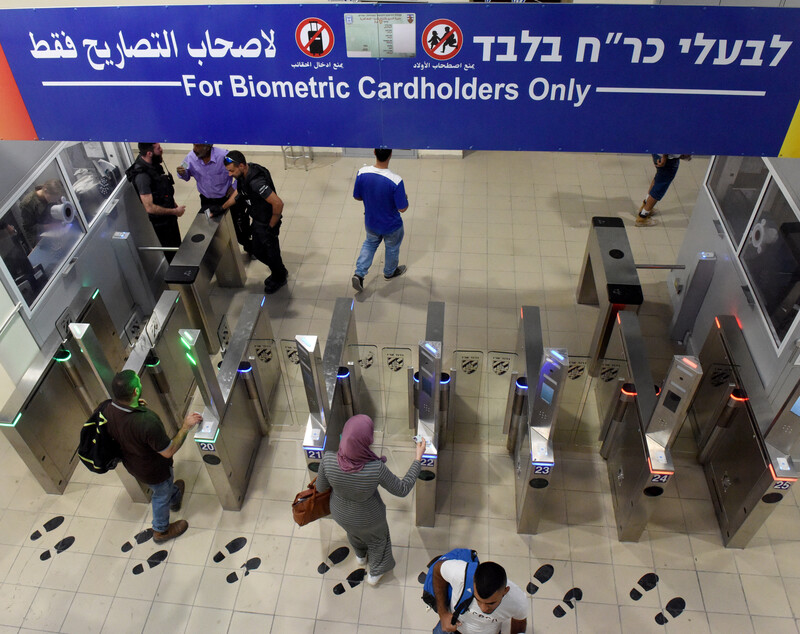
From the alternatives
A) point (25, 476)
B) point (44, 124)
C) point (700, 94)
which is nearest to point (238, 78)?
point (44, 124)

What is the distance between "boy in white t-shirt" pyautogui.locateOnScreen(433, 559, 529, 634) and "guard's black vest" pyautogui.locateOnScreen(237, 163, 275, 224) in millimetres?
3858

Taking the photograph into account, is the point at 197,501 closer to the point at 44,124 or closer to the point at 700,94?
the point at 44,124

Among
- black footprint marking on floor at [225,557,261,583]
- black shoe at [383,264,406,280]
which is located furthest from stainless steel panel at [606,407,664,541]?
black shoe at [383,264,406,280]

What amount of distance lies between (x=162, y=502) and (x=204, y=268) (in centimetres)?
216

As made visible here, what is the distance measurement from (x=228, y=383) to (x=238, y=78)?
2260 mm

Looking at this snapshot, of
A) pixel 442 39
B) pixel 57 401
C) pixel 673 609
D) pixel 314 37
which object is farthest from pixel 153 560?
pixel 442 39

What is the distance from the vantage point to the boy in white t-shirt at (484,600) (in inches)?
113

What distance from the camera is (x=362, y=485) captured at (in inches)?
137

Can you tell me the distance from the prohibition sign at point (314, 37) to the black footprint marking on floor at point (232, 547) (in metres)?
3.30

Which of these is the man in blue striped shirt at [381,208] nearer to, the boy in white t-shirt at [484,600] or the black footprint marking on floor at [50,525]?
the black footprint marking on floor at [50,525]

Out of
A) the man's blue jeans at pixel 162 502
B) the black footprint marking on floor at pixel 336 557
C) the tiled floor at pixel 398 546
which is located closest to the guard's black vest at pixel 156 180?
the tiled floor at pixel 398 546

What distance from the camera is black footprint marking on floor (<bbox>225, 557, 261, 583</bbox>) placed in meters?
4.34

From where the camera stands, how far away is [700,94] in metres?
2.83

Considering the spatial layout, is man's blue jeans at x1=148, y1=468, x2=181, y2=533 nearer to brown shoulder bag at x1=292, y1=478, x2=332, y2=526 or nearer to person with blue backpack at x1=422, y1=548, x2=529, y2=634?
brown shoulder bag at x1=292, y1=478, x2=332, y2=526
